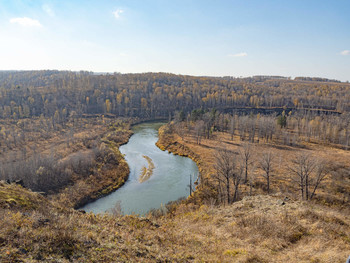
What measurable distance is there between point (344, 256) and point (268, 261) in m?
3.11

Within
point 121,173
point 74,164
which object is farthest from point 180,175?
point 74,164

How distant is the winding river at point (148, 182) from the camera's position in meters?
29.0

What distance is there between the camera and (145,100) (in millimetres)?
112875

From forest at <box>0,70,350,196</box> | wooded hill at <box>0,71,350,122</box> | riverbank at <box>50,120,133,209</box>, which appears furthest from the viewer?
wooded hill at <box>0,71,350,122</box>

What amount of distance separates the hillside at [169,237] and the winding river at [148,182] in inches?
442

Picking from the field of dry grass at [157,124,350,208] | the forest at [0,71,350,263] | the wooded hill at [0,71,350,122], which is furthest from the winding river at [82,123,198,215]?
the wooded hill at [0,71,350,122]

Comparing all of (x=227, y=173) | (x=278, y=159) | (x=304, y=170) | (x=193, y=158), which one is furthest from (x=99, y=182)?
(x=278, y=159)

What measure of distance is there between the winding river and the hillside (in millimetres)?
11218

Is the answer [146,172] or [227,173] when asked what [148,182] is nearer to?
[146,172]

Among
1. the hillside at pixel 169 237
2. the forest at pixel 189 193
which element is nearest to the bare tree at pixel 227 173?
the forest at pixel 189 193

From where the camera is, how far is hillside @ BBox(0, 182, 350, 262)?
762cm

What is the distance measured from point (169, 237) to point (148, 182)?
83.3ft

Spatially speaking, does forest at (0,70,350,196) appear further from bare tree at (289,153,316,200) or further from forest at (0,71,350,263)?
bare tree at (289,153,316,200)

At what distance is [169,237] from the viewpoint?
1131 cm
